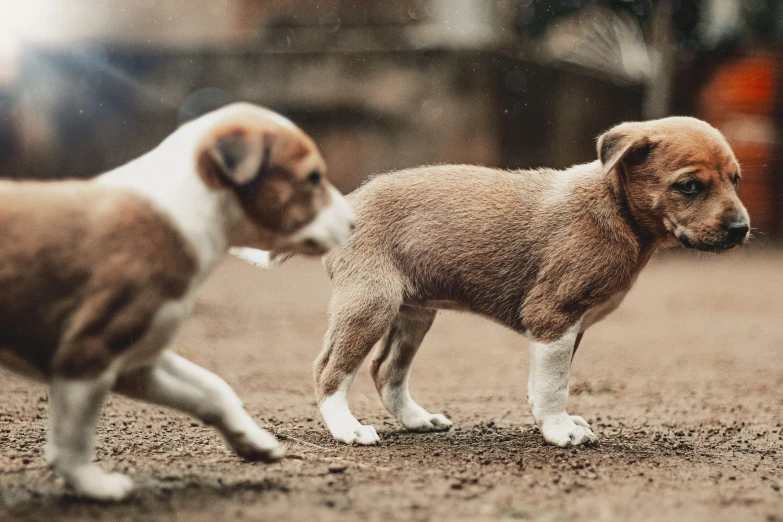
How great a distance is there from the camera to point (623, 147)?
12.4ft

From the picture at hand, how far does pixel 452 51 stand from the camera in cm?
1310

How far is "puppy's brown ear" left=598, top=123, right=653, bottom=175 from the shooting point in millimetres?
3773

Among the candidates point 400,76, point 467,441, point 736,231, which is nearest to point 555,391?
point 467,441

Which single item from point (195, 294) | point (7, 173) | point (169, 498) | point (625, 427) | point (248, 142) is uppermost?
point (248, 142)

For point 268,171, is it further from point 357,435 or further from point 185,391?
point 357,435

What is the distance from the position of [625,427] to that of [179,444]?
83.3 inches


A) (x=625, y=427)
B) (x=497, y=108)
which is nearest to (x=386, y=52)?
(x=497, y=108)

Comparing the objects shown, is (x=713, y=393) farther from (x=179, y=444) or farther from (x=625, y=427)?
(x=179, y=444)

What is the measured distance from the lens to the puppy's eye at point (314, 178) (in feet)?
9.57

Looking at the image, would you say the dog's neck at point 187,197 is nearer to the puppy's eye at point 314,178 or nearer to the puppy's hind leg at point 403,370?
the puppy's eye at point 314,178

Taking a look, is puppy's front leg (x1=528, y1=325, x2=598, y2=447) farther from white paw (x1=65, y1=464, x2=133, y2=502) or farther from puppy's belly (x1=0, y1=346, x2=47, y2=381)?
puppy's belly (x1=0, y1=346, x2=47, y2=381)

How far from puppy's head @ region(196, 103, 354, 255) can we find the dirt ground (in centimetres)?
83

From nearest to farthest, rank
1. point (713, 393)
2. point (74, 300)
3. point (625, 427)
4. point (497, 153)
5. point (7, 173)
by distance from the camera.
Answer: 1. point (74, 300)
2. point (625, 427)
3. point (713, 393)
4. point (7, 173)
5. point (497, 153)

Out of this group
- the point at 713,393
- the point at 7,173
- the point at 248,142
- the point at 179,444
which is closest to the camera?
the point at 248,142
